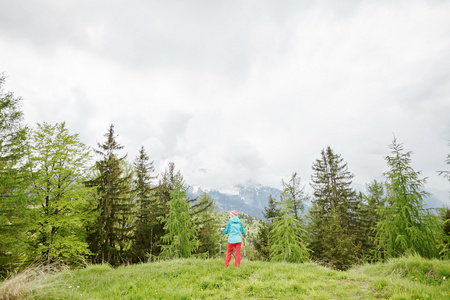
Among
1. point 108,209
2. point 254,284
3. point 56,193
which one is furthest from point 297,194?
point 56,193

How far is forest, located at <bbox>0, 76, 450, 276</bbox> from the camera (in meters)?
12.0

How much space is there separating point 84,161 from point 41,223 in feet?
18.3

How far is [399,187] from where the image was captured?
13.6 metres

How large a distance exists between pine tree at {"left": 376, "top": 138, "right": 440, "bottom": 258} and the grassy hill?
489cm

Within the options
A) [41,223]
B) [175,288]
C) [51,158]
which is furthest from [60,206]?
[175,288]

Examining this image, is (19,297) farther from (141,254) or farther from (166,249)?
(141,254)

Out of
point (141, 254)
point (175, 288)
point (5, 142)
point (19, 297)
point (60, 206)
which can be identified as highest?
point (5, 142)

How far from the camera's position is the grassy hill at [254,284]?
561 centimetres

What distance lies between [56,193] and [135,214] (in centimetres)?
808

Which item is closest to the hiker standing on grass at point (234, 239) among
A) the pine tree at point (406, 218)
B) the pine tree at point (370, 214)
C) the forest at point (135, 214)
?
the forest at point (135, 214)

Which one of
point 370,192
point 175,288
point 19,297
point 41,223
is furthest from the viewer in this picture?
point 370,192

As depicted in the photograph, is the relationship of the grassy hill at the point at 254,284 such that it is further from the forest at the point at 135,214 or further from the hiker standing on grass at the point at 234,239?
the forest at the point at 135,214

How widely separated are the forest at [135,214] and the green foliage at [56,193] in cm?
8

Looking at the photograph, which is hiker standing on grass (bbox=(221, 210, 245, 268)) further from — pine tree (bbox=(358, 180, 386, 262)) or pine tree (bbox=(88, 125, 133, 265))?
pine tree (bbox=(358, 180, 386, 262))
